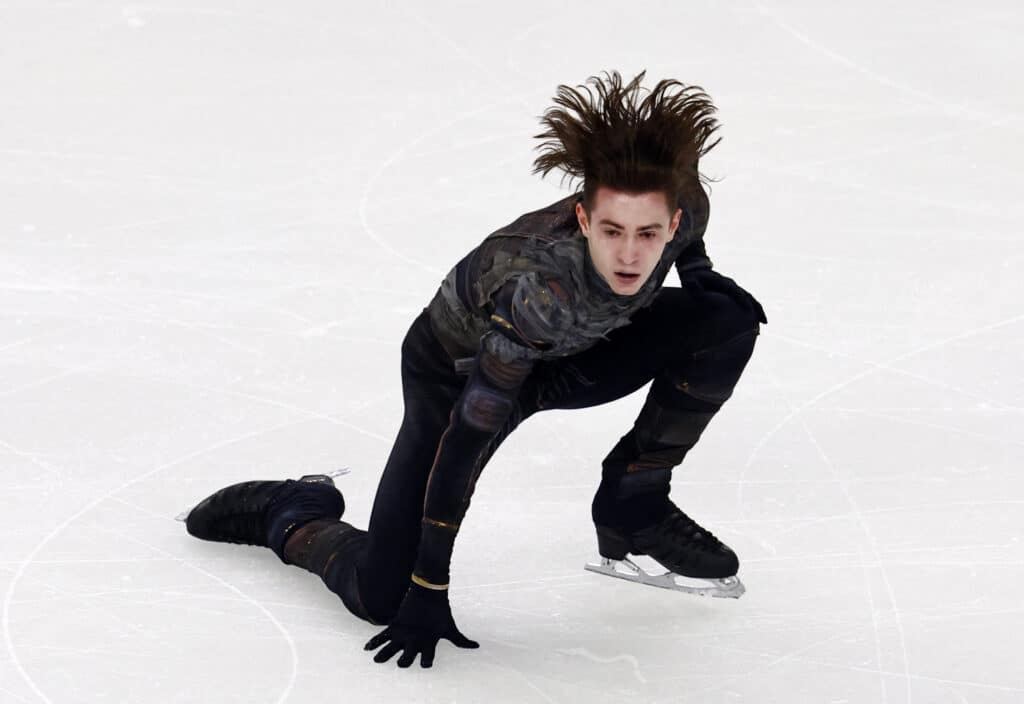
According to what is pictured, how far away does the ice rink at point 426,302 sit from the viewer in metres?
4.49

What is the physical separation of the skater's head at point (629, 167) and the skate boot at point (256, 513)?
1.38m

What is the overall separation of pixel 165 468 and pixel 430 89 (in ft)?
12.0

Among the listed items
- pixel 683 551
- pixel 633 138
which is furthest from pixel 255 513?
pixel 633 138

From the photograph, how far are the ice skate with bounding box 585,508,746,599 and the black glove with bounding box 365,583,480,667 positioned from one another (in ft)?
2.01

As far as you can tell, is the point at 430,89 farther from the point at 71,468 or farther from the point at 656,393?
the point at 656,393

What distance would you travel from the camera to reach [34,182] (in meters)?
7.94

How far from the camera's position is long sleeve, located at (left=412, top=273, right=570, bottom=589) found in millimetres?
4035

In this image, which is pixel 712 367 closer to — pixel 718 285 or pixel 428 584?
pixel 718 285

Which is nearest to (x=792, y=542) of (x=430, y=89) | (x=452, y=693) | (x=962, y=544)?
(x=962, y=544)

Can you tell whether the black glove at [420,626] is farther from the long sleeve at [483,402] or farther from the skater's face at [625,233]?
the skater's face at [625,233]

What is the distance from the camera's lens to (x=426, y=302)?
6.82 m

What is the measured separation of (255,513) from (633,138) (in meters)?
1.70

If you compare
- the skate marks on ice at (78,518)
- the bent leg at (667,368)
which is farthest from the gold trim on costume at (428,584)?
the bent leg at (667,368)

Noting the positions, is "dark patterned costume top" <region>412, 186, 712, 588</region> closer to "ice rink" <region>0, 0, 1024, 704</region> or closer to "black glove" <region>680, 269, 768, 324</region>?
"black glove" <region>680, 269, 768, 324</region>
